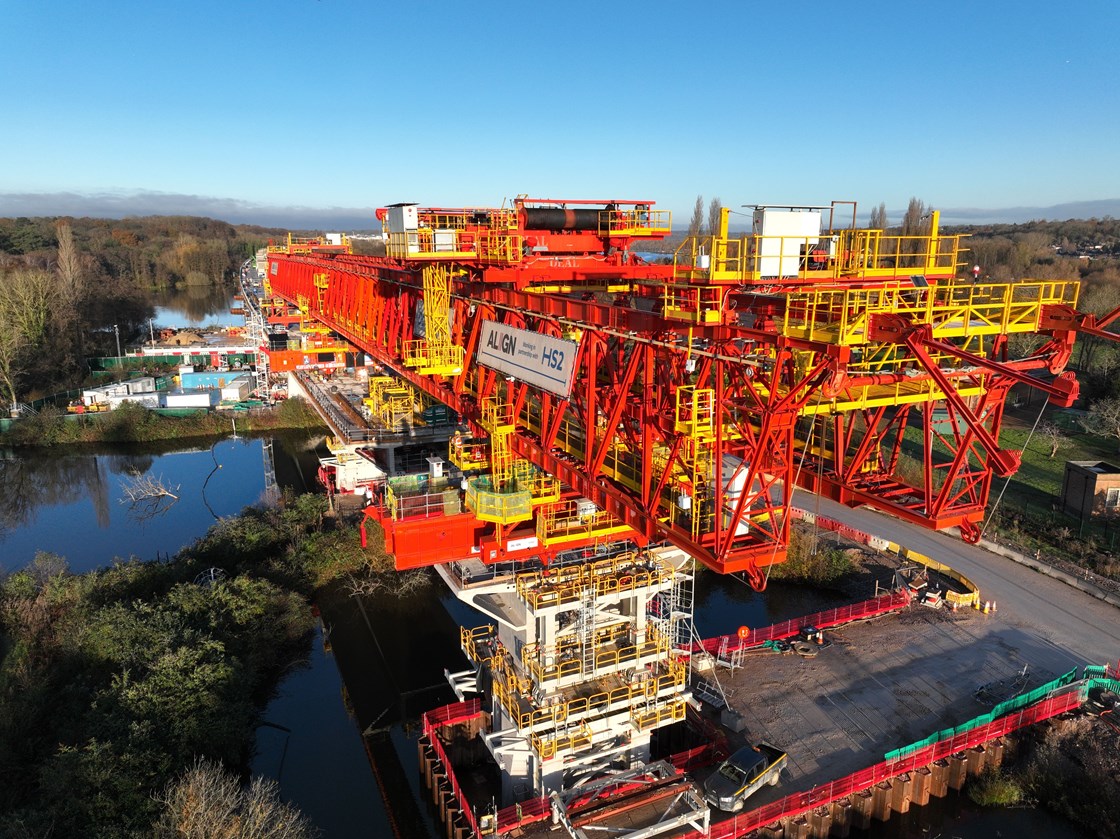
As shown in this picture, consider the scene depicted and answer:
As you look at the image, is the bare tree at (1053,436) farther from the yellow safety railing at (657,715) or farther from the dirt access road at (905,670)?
the yellow safety railing at (657,715)

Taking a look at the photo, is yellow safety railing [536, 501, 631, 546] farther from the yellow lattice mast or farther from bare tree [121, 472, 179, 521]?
bare tree [121, 472, 179, 521]

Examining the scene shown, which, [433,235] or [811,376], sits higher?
[433,235]

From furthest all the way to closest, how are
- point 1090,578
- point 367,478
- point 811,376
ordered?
point 367,478, point 1090,578, point 811,376

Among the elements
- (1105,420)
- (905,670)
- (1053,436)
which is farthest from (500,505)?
(1105,420)

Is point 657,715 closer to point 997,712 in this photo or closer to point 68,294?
point 997,712

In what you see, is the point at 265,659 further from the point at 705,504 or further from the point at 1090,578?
the point at 1090,578

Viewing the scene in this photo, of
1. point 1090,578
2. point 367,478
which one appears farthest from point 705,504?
point 367,478

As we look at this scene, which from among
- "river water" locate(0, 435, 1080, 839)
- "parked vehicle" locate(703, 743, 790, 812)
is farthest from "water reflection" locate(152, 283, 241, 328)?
"parked vehicle" locate(703, 743, 790, 812)
